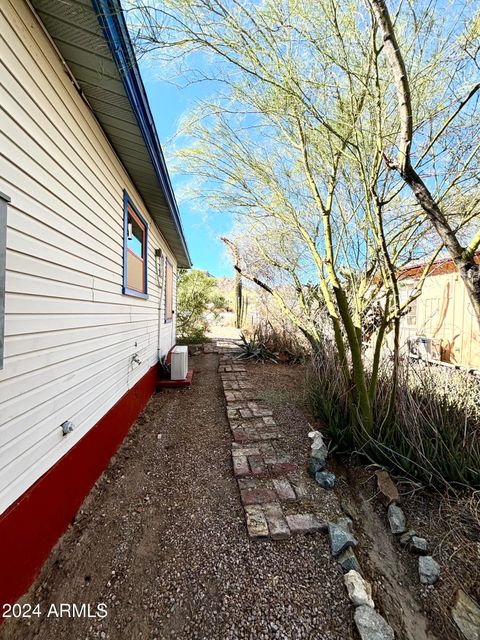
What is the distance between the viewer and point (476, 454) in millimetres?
1887

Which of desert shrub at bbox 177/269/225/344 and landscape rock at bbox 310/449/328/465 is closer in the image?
landscape rock at bbox 310/449/328/465

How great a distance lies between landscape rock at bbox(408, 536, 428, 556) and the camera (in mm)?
1565

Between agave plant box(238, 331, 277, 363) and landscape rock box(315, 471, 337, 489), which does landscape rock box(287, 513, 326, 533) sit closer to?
landscape rock box(315, 471, 337, 489)

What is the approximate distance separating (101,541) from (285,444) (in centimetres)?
172

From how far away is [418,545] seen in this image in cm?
158

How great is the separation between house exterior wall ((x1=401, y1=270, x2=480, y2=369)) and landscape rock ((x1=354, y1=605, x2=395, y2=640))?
3950 mm

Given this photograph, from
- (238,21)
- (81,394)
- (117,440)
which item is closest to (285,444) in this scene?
(117,440)

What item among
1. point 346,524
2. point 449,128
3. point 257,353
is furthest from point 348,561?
point 257,353

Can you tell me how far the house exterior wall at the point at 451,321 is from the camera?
464 centimetres

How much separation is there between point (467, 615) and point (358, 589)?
1.56 ft

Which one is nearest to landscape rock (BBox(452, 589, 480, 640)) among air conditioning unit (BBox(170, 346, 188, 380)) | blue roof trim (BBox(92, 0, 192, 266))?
blue roof trim (BBox(92, 0, 192, 266))

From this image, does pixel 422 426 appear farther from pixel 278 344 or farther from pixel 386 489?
pixel 278 344

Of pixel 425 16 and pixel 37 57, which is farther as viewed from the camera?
pixel 425 16

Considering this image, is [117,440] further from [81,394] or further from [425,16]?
[425,16]
